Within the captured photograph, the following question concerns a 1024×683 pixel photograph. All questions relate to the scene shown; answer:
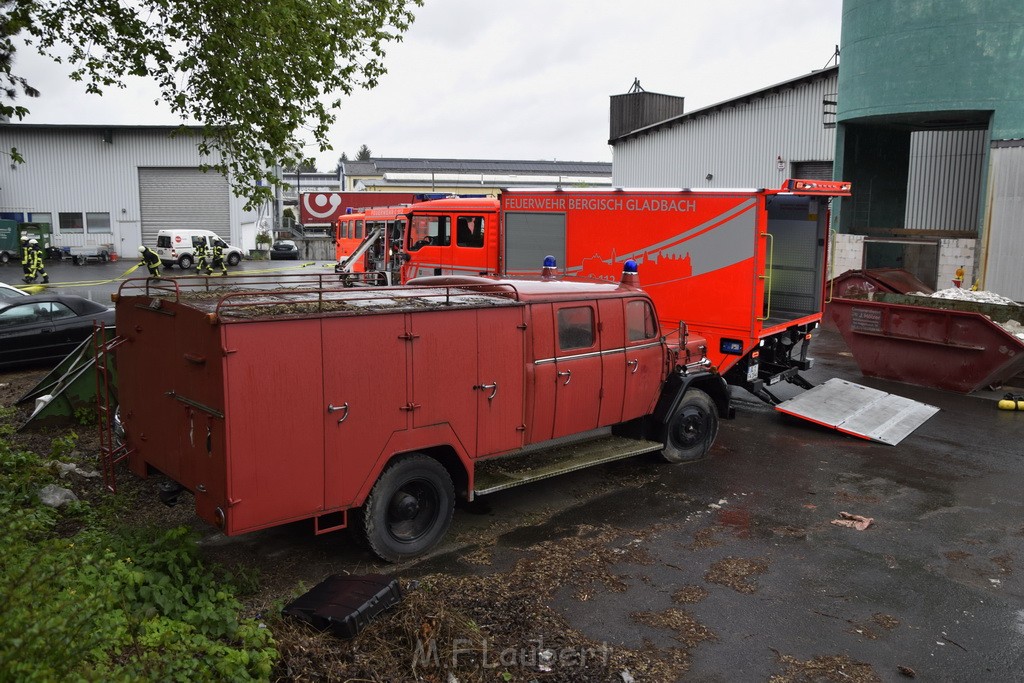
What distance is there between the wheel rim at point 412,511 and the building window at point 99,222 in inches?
1818

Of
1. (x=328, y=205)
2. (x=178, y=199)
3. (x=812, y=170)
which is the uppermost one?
(x=812, y=170)

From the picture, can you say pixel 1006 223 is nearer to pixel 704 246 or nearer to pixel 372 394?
pixel 704 246

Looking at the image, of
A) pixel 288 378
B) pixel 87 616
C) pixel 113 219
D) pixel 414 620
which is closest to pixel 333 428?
pixel 288 378

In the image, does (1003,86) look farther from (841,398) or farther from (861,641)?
(861,641)

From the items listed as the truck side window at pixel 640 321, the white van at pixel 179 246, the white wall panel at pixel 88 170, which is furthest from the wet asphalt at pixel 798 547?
the white wall panel at pixel 88 170

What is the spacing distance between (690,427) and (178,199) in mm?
44600

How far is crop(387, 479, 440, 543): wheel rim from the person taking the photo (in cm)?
702

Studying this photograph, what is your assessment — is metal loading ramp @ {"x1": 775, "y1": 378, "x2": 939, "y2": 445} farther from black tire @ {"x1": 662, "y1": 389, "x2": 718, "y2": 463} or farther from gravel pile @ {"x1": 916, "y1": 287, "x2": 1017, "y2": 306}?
gravel pile @ {"x1": 916, "y1": 287, "x2": 1017, "y2": 306}

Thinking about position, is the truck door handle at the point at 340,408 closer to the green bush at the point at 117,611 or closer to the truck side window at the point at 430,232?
the green bush at the point at 117,611

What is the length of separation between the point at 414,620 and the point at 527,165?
278ft

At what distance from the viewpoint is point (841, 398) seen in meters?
12.6

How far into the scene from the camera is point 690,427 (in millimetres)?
10180

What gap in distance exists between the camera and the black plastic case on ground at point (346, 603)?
5305 millimetres

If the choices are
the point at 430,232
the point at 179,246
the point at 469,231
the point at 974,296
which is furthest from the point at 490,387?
the point at 179,246
